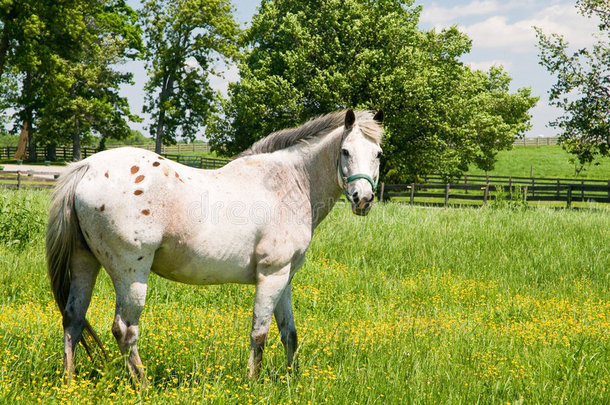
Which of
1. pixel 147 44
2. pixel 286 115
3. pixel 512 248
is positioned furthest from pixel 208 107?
pixel 512 248

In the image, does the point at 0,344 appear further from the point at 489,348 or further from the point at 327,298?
the point at 489,348

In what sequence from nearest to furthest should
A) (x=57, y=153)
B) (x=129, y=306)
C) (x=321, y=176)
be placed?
(x=129, y=306), (x=321, y=176), (x=57, y=153)

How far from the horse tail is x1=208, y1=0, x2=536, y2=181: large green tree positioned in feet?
59.1

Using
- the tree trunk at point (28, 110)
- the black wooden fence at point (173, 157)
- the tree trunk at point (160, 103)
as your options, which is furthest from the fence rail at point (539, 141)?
the tree trunk at point (28, 110)

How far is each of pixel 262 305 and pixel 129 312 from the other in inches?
40.2

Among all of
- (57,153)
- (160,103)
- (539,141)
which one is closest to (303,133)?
(160,103)

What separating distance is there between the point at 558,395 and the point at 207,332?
3.35 meters

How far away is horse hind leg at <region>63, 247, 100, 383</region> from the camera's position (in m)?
3.70

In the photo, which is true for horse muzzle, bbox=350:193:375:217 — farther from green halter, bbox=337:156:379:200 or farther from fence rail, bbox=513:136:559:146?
fence rail, bbox=513:136:559:146

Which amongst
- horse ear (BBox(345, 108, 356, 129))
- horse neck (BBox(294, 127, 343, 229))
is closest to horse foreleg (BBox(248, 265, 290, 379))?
horse neck (BBox(294, 127, 343, 229))

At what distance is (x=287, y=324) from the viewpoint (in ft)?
14.5

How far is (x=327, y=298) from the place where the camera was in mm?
7098

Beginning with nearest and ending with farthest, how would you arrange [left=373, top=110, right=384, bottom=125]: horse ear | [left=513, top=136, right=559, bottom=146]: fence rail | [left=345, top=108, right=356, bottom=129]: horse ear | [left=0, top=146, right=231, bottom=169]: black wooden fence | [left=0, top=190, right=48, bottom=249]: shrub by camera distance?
[left=345, top=108, right=356, bottom=129]: horse ear → [left=373, top=110, right=384, bottom=125]: horse ear → [left=0, top=190, right=48, bottom=249]: shrub → [left=0, top=146, right=231, bottom=169]: black wooden fence → [left=513, top=136, right=559, bottom=146]: fence rail

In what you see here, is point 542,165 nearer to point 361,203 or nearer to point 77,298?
point 361,203
